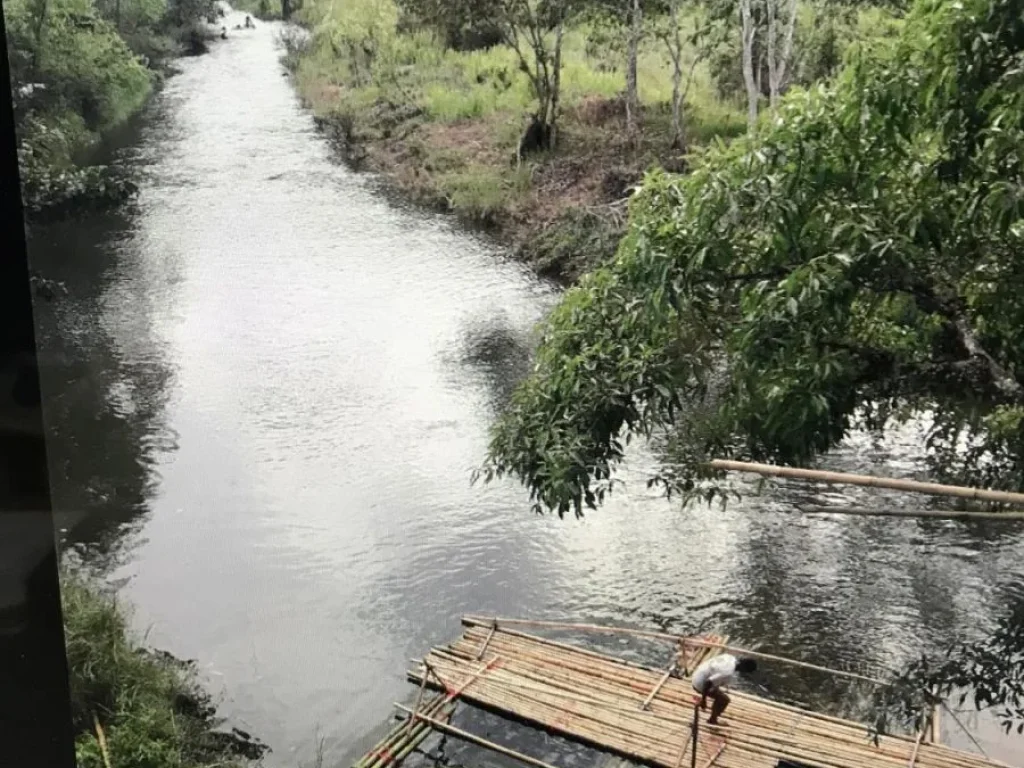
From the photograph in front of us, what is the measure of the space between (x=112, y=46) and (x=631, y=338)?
33.8 inches

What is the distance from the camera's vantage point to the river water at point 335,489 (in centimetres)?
200

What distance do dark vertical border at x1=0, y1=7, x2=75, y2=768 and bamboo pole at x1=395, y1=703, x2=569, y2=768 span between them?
4.13ft

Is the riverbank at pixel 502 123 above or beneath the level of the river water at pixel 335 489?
above

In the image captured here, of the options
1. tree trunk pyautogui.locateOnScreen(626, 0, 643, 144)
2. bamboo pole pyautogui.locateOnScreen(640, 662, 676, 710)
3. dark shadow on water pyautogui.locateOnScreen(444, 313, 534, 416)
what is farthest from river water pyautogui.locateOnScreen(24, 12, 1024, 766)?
tree trunk pyautogui.locateOnScreen(626, 0, 643, 144)

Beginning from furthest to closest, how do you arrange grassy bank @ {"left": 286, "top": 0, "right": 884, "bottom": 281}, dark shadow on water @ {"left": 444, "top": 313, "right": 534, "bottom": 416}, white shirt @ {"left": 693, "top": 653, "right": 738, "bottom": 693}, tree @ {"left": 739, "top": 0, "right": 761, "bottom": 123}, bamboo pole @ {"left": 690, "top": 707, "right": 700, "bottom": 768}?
dark shadow on water @ {"left": 444, "top": 313, "right": 534, "bottom": 416}
grassy bank @ {"left": 286, "top": 0, "right": 884, "bottom": 281}
tree @ {"left": 739, "top": 0, "right": 761, "bottom": 123}
bamboo pole @ {"left": 690, "top": 707, "right": 700, "bottom": 768}
white shirt @ {"left": 693, "top": 653, "right": 738, "bottom": 693}

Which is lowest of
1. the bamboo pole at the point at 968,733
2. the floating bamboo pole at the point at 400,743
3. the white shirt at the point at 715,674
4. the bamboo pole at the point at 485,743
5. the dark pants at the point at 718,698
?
the floating bamboo pole at the point at 400,743

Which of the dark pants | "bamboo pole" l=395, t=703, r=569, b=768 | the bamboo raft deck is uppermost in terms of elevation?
the dark pants

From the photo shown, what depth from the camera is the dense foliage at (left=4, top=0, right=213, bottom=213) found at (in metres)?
0.98

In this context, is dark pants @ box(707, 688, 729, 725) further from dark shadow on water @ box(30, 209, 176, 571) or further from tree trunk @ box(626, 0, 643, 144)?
tree trunk @ box(626, 0, 643, 144)

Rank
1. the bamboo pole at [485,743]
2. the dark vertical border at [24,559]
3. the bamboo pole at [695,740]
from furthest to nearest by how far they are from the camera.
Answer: the bamboo pole at [485,743], the bamboo pole at [695,740], the dark vertical border at [24,559]

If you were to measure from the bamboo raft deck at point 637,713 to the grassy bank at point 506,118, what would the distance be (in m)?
0.80

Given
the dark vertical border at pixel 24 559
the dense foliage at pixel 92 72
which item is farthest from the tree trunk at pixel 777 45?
the dark vertical border at pixel 24 559

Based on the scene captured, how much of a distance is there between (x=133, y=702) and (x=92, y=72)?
3.16 ft

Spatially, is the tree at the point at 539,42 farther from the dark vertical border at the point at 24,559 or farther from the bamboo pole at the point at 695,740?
the dark vertical border at the point at 24,559
